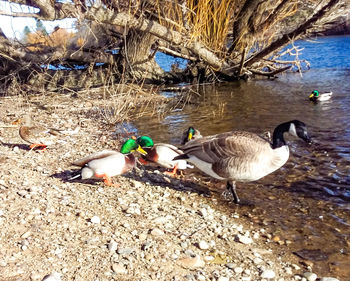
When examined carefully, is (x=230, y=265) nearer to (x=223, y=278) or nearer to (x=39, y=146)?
(x=223, y=278)

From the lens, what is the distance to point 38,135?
7520 mm

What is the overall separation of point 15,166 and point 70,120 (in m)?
4.19

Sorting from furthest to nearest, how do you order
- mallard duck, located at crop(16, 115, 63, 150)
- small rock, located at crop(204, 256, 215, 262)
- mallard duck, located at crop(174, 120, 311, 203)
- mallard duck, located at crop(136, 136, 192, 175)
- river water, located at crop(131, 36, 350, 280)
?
mallard duck, located at crop(16, 115, 63, 150)
mallard duck, located at crop(136, 136, 192, 175)
mallard duck, located at crop(174, 120, 311, 203)
river water, located at crop(131, 36, 350, 280)
small rock, located at crop(204, 256, 215, 262)

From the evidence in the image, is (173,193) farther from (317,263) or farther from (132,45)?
(132,45)

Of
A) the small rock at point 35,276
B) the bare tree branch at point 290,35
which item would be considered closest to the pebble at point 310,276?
the small rock at point 35,276

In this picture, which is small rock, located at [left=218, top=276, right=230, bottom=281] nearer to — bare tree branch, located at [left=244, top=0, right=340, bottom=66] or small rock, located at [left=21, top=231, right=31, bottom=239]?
small rock, located at [left=21, top=231, right=31, bottom=239]

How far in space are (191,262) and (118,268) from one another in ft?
2.43

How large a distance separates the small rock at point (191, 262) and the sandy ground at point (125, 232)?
0.01 m

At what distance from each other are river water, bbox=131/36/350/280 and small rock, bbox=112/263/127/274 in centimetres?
202

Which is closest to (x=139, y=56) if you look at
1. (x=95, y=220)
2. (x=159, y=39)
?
(x=159, y=39)

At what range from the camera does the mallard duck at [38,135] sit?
717 centimetres

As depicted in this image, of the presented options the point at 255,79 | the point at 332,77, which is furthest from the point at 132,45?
the point at 332,77

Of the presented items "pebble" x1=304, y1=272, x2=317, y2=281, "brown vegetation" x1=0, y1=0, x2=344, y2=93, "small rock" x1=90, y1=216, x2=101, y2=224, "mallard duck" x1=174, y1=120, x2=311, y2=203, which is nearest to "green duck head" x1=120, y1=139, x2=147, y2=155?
"mallard duck" x1=174, y1=120, x2=311, y2=203

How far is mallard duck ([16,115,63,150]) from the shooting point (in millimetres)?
7174
